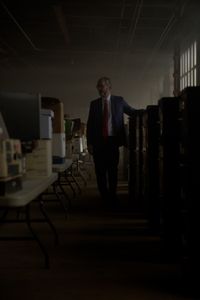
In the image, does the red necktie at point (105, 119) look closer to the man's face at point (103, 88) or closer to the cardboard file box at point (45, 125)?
the man's face at point (103, 88)

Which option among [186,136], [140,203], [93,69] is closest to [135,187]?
[140,203]

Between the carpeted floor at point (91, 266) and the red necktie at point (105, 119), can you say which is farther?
the red necktie at point (105, 119)

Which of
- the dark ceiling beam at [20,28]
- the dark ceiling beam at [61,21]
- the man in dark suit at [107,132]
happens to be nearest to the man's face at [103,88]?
the man in dark suit at [107,132]

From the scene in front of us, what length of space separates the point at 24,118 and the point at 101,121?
2.42m

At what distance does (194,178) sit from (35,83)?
15.5 meters

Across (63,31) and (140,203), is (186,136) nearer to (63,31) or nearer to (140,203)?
(140,203)

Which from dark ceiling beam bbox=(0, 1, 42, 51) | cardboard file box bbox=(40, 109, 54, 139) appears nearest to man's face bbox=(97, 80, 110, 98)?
cardboard file box bbox=(40, 109, 54, 139)

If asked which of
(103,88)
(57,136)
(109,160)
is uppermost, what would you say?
(103,88)

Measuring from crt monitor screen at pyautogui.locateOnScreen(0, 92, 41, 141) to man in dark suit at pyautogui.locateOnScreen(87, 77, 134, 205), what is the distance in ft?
7.81

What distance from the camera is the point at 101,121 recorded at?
5066 millimetres

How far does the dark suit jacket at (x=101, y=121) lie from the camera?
5.04 meters

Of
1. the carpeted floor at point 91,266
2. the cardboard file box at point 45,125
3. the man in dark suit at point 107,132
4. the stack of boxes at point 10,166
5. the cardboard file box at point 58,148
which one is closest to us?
the stack of boxes at point 10,166

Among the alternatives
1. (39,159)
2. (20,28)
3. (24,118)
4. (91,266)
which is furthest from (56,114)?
(20,28)

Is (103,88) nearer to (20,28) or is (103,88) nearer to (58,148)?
(58,148)
